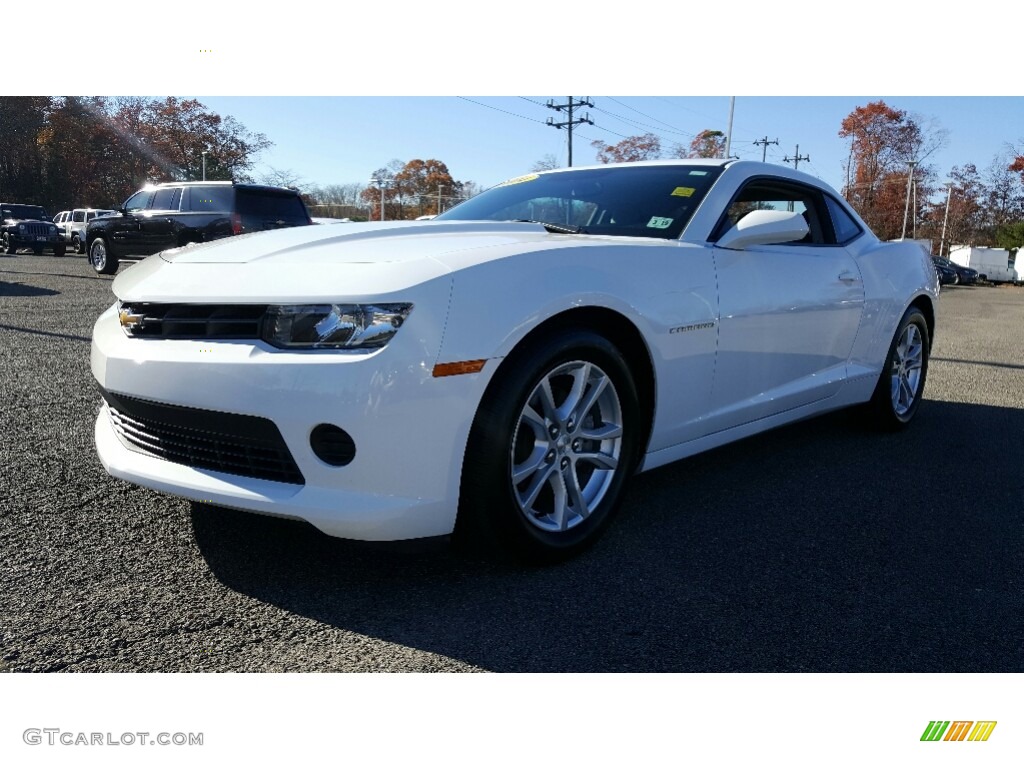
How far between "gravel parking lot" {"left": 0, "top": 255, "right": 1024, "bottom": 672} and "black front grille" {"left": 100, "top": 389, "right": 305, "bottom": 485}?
364 mm

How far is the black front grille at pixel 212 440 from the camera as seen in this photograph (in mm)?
2172

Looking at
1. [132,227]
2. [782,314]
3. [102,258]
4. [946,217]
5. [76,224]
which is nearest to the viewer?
[782,314]

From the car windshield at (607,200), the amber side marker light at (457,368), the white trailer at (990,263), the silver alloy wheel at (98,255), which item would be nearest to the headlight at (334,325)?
the amber side marker light at (457,368)

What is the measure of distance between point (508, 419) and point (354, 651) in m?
0.75

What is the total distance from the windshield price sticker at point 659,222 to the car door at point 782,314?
205 millimetres

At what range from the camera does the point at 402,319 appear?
2.14m

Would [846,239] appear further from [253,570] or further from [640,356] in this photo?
[253,570]

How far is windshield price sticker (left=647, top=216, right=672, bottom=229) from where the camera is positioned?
10.4ft

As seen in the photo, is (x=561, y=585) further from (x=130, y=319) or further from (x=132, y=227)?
(x=132, y=227)

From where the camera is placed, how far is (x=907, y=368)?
15.9 feet

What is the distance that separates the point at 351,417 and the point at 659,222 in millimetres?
1661

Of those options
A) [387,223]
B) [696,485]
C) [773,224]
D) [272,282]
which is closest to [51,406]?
[387,223]

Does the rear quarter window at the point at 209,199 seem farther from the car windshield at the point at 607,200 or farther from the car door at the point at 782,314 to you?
the car door at the point at 782,314

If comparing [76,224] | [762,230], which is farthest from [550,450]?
[76,224]
